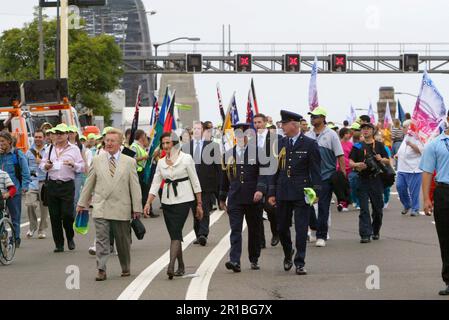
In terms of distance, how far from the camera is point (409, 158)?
75.1 ft

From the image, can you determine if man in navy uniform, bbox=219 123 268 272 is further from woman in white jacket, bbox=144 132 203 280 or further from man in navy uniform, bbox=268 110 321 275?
woman in white jacket, bbox=144 132 203 280

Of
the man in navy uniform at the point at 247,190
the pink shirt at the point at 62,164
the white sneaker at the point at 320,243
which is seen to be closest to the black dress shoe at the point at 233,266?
the man in navy uniform at the point at 247,190

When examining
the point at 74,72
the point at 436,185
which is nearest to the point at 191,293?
the point at 436,185

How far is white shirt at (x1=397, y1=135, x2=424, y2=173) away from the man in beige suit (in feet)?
34.0

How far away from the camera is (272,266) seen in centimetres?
1424

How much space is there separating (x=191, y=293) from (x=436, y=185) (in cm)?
276

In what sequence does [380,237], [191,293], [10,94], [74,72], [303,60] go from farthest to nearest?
1. [303,60]
2. [74,72]
3. [10,94]
4. [380,237]
5. [191,293]

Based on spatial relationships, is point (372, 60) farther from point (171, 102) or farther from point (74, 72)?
point (171, 102)

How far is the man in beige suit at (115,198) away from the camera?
13.4 m

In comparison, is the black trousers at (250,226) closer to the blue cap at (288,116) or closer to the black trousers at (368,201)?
the blue cap at (288,116)

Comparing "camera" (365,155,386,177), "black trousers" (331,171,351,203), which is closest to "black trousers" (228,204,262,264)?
"black trousers" (331,171,351,203)

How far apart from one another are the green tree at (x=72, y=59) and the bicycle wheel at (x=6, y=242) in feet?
136

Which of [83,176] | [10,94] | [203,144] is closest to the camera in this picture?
[203,144]

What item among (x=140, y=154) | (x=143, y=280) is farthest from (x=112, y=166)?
(x=140, y=154)
